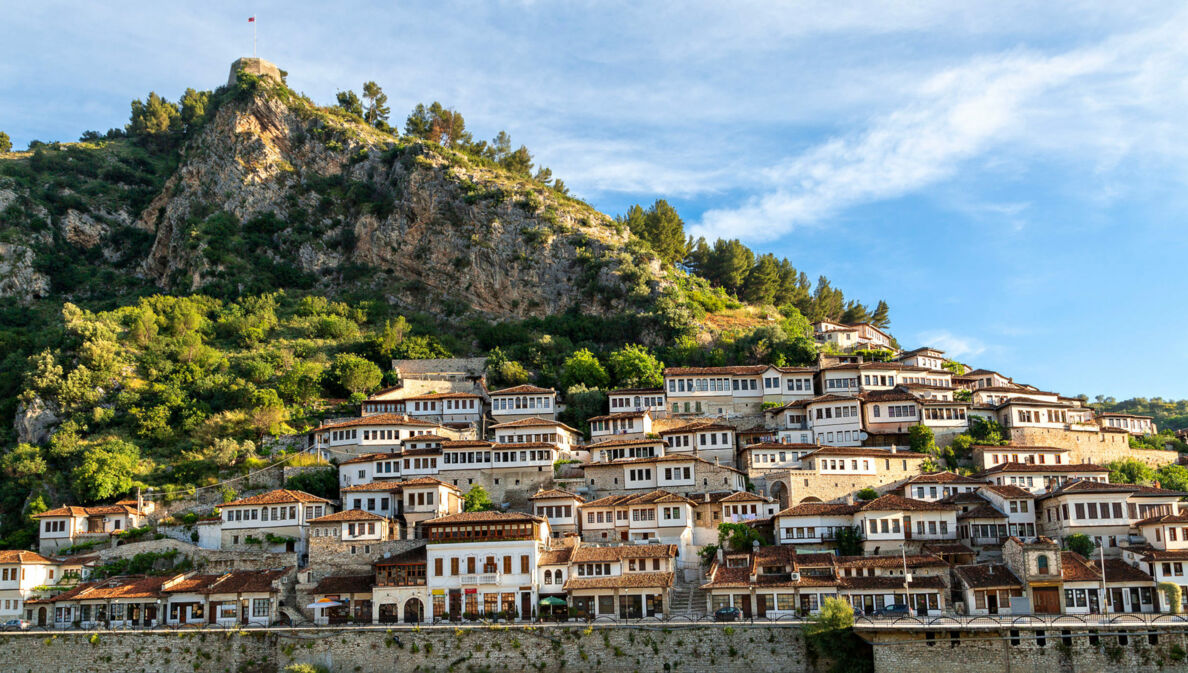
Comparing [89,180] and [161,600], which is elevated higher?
[89,180]

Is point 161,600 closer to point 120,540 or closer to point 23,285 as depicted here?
point 120,540

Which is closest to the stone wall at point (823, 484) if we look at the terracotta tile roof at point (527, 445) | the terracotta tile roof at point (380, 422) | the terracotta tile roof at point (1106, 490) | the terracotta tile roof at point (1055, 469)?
the terracotta tile roof at point (1055, 469)

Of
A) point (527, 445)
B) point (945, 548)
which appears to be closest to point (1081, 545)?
point (945, 548)

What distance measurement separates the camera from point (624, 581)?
47.6 m

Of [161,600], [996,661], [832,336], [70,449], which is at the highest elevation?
[832,336]

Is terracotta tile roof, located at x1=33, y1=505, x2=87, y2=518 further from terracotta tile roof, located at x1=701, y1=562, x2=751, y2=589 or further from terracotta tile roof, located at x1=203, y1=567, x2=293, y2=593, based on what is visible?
terracotta tile roof, located at x1=701, y1=562, x2=751, y2=589

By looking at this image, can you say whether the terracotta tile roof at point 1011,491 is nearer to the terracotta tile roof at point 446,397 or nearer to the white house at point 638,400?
the white house at point 638,400

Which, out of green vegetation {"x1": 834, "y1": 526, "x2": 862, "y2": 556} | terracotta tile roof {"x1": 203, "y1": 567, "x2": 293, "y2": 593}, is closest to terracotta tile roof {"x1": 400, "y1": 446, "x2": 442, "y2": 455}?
terracotta tile roof {"x1": 203, "y1": 567, "x2": 293, "y2": 593}

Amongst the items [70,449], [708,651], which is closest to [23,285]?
[70,449]

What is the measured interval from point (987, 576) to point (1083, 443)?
2416cm

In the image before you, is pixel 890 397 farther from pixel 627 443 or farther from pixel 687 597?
pixel 687 597

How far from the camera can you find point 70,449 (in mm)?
65000

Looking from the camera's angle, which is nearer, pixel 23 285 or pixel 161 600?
pixel 161 600

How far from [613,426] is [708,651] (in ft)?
82.2
